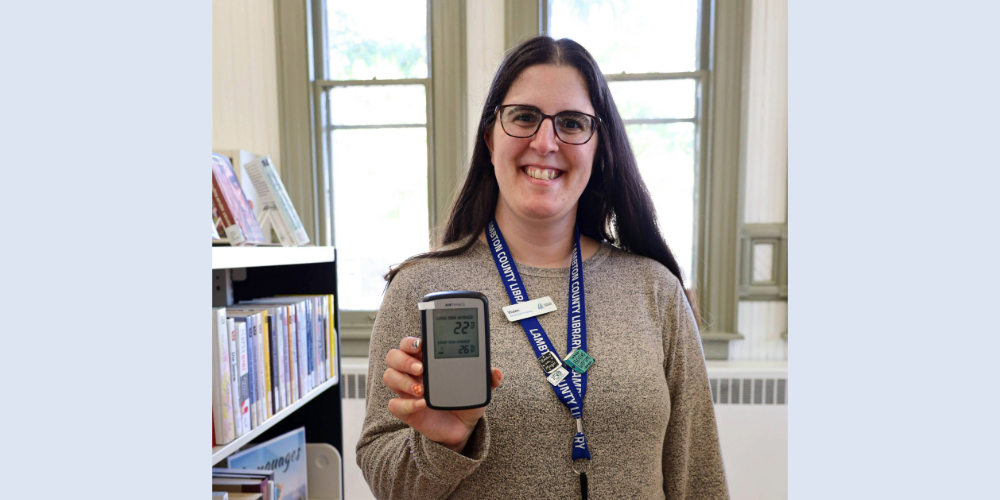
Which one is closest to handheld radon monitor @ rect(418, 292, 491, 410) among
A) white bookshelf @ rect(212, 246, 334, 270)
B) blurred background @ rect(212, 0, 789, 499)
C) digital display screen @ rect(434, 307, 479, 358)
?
digital display screen @ rect(434, 307, 479, 358)

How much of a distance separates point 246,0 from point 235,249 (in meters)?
2.43

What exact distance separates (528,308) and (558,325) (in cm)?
8

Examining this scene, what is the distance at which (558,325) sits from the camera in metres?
1.15

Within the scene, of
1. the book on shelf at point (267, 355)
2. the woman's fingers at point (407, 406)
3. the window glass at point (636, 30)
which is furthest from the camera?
the window glass at point (636, 30)

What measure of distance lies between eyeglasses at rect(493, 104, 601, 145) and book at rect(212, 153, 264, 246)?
99 cm

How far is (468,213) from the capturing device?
1.32m

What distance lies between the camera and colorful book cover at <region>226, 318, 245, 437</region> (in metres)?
1.37

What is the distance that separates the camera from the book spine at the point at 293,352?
5.68 feet

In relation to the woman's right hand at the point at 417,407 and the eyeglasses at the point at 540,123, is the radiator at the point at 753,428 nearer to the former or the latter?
the eyeglasses at the point at 540,123

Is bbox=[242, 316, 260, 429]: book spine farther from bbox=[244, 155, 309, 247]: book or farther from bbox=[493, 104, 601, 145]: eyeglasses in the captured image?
bbox=[493, 104, 601, 145]: eyeglasses

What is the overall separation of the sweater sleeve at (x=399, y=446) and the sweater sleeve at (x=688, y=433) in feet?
1.50

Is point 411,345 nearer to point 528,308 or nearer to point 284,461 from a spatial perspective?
point 528,308

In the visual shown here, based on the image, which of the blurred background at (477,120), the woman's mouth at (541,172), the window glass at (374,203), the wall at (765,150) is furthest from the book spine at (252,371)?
the wall at (765,150)

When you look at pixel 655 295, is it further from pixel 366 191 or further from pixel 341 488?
pixel 366 191
